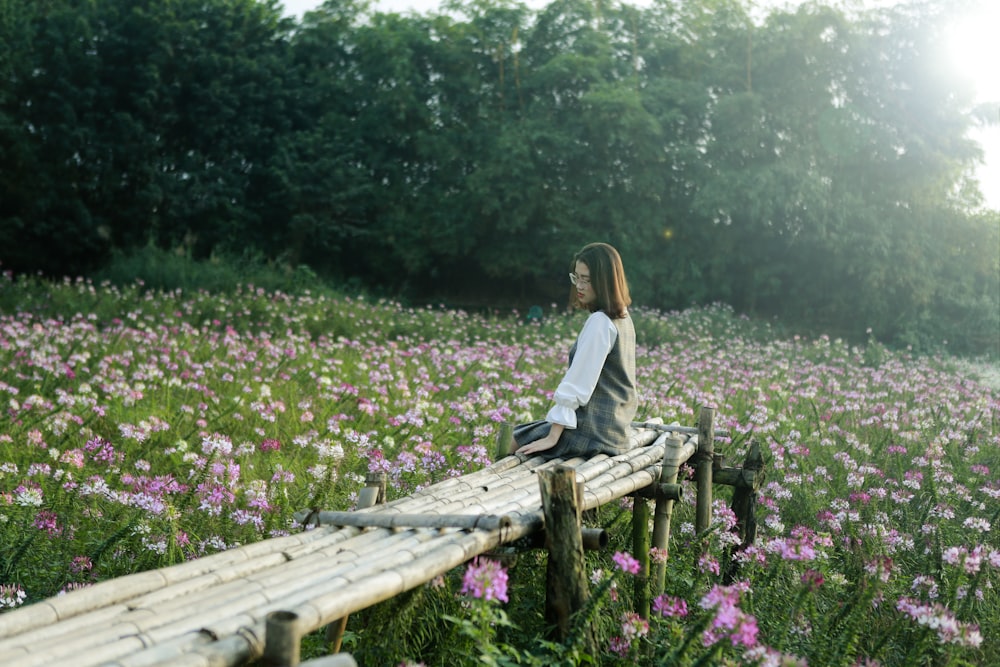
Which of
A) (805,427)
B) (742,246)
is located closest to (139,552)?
(805,427)

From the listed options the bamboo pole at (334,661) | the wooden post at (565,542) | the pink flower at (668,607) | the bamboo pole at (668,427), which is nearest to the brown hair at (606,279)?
the bamboo pole at (668,427)

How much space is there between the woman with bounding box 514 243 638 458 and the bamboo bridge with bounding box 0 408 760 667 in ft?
1.38

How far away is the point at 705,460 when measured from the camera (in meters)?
4.14

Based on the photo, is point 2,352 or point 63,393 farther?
point 2,352

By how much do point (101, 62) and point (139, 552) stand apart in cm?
1840

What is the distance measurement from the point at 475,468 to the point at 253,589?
268 centimetres

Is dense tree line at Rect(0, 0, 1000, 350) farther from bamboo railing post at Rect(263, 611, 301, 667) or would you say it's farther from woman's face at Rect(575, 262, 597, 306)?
bamboo railing post at Rect(263, 611, 301, 667)

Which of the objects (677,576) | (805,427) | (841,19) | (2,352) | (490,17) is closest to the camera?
(677,576)

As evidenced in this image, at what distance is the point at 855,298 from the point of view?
52.3 feet

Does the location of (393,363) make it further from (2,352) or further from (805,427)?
(805,427)

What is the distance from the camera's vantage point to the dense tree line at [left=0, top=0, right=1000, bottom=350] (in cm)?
1565

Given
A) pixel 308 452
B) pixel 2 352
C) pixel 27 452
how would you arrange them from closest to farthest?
pixel 27 452 < pixel 308 452 < pixel 2 352

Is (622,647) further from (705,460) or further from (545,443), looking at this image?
(705,460)

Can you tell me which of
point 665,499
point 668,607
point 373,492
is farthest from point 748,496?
point 373,492
